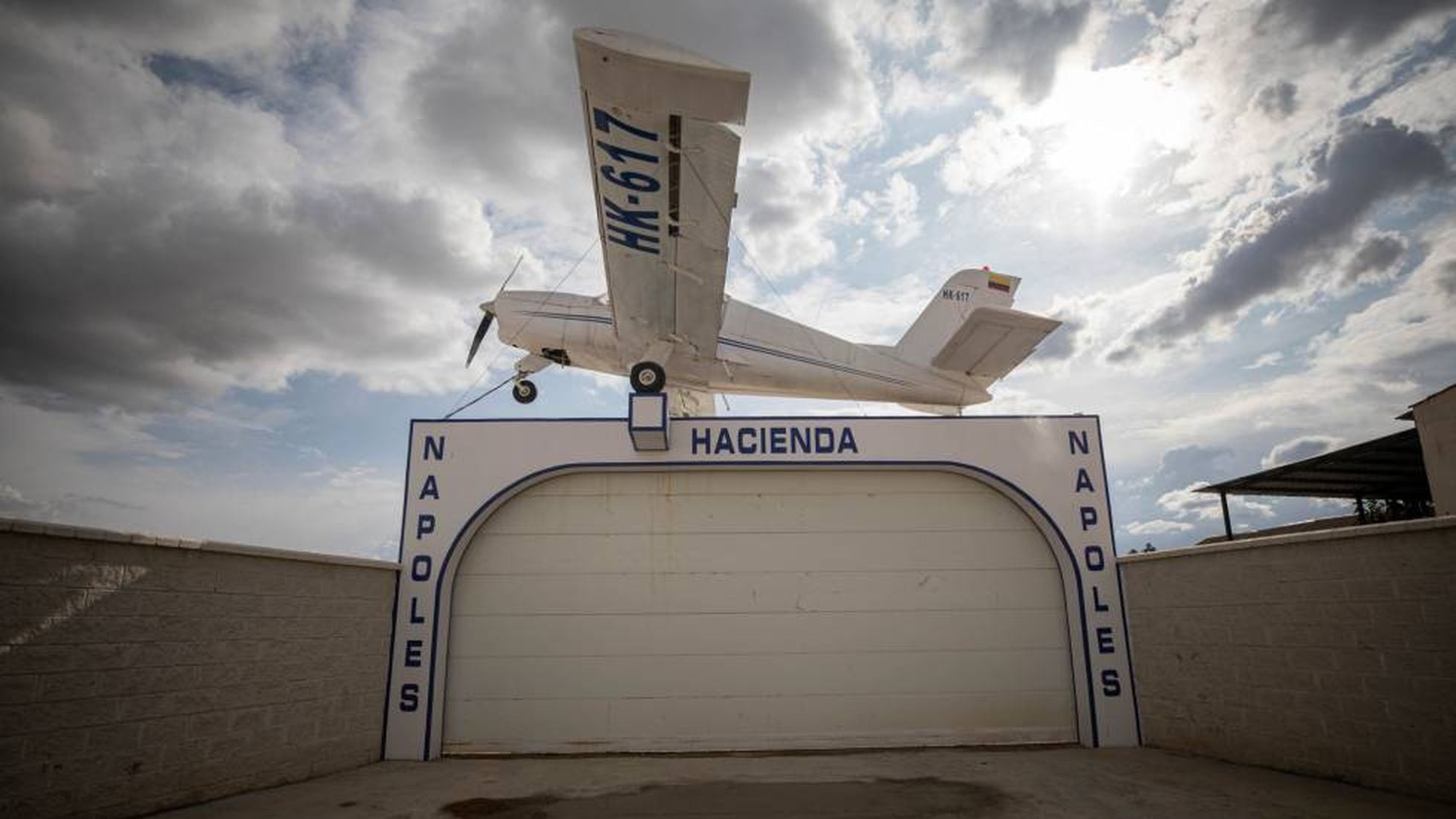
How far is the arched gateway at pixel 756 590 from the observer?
25.2 ft

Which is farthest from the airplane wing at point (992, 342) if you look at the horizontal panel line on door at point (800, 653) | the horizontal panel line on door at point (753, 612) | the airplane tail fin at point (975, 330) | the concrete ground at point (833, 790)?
the concrete ground at point (833, 790)

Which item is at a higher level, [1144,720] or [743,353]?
[743,353]

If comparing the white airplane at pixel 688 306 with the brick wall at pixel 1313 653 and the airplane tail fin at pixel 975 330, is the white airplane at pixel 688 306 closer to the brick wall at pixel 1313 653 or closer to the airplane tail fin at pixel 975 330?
the airplane tail fin at pixel 975 330

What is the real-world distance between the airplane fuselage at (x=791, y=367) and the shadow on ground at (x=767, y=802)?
298 inches

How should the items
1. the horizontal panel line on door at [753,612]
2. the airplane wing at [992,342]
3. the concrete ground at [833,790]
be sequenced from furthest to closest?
the airplane wing at [992,342] < the horizontal panel line on door at [753,612] < the concrete ground at [833,790]

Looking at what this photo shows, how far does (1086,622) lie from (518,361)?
10957 millimetres

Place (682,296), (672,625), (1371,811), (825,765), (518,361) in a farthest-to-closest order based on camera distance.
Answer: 1. (518,361)
2. (682,296)
3. (672,625)
4. (825,765)
5. (1371,811)

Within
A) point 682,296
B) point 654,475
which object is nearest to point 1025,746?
point 654,475

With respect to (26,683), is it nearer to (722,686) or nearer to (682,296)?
(722,686)

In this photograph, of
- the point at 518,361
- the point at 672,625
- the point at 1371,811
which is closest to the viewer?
the point at 1371,811

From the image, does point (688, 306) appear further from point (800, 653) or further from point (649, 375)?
point (800, 653)

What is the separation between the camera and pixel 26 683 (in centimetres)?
430

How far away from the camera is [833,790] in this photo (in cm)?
571

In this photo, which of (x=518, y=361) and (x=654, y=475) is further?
(x=518, y=361)
